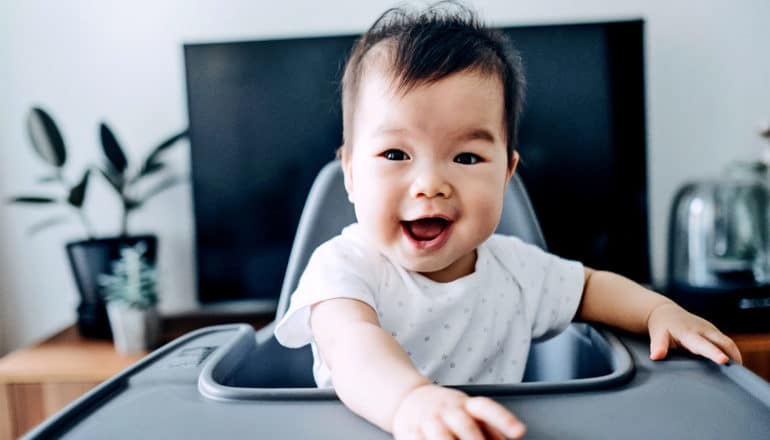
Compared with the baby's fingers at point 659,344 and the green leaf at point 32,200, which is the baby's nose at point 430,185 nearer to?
the baby's fingers at point 659,344

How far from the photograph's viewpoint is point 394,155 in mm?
616

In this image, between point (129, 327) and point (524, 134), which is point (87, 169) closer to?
point (129, 327)

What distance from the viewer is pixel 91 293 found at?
1558 millimetres

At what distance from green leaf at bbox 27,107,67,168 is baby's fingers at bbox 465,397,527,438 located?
1.49 metres

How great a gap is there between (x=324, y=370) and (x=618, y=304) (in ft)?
1.16

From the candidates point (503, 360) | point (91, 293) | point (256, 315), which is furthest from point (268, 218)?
point (503, 360)

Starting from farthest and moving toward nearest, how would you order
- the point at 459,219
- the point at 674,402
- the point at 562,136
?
the point at 562,136, the point at 459,219, the point at 674,402

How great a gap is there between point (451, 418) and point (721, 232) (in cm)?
151

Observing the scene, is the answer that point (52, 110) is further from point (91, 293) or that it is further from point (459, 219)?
point (459, 219)

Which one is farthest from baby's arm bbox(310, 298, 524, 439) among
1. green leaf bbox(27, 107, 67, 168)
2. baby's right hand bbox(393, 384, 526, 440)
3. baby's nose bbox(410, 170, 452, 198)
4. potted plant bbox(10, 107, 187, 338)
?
green leaf bbox(27, 107, 67, 168)

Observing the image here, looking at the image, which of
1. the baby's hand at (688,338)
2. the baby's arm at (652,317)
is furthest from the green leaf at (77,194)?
the baby's hand at (688,338)

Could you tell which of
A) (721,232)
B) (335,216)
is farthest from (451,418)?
(721,232)

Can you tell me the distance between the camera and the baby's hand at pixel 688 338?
1.81ft

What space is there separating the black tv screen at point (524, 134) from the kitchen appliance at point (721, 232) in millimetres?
134
